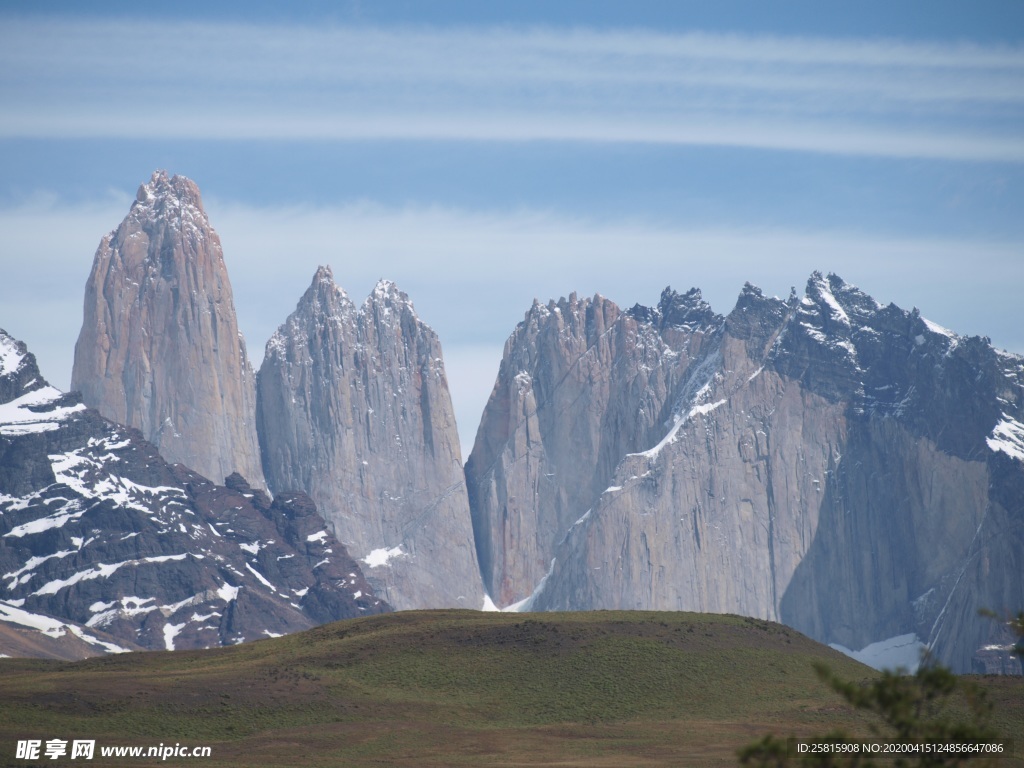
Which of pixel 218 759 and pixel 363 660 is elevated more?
pixel 363 660

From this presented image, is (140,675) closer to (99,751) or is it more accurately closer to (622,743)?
(99,751)

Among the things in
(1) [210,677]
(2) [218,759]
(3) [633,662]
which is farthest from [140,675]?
(3) [633,662]

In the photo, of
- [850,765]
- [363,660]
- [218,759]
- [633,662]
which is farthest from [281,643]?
[850,765]

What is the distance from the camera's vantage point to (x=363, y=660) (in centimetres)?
14550

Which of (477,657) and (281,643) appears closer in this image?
(477,657)

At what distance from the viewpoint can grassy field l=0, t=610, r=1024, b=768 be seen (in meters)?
116

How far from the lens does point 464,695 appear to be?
135250mm

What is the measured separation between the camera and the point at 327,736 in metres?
120

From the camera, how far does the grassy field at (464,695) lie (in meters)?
116

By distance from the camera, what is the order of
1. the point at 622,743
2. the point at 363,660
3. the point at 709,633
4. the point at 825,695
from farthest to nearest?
the point at 709,633, the point at 363,660, the point at 825,695, the point at 622,743

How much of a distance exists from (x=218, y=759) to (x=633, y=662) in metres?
44.8

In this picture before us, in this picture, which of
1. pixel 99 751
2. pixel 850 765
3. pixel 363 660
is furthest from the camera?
pixel 363 660

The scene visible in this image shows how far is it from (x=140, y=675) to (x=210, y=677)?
21.4ft

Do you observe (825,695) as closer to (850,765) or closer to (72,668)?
(72,668)
